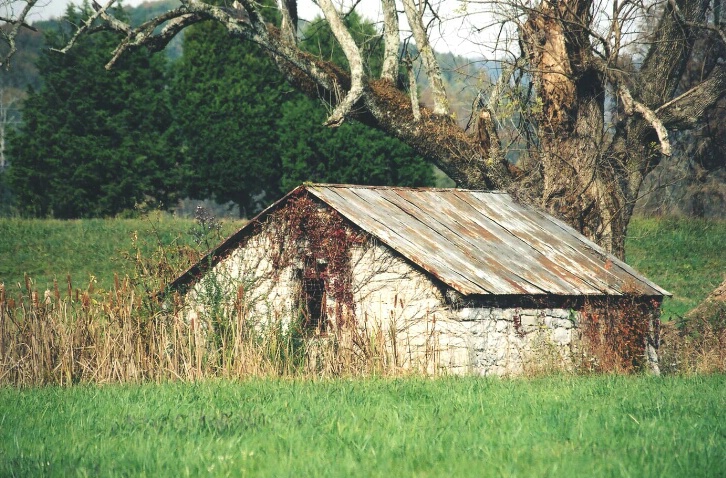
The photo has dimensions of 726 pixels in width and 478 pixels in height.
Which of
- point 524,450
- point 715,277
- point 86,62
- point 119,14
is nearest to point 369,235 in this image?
point 524,450

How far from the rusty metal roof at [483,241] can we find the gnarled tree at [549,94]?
881 millimetres

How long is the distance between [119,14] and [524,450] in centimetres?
3633

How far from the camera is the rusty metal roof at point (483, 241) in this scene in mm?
14180

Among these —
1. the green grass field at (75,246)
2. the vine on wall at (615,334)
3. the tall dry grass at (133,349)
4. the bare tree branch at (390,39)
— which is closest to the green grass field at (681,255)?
the vine on wall at (615,334)

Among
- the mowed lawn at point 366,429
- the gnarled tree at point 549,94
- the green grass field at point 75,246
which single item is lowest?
the mowed lawn at point 366,429

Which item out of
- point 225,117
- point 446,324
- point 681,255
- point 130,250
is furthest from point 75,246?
point 681,255

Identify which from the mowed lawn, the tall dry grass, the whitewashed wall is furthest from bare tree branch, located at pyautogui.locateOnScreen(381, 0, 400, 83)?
the mowed lawn

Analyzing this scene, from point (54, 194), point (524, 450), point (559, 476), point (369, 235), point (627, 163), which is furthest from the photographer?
point (54, 194)

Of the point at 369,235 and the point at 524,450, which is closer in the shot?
the point at 524,450

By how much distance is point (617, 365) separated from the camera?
48.4 feet

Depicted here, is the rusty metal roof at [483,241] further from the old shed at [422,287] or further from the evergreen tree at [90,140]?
the evergreen tree at [90,140]

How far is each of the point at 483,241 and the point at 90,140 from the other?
23.2m

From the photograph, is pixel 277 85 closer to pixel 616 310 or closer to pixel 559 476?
pixel 616 310

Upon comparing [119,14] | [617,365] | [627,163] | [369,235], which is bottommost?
[617,365]
